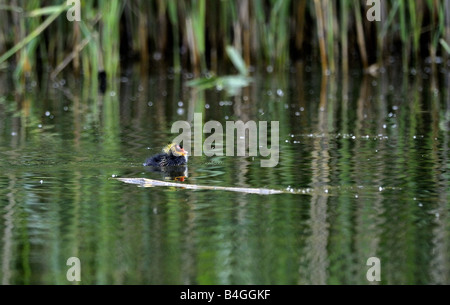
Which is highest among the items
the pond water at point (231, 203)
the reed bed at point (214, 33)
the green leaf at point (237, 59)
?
the reed bed at point (214, 33)

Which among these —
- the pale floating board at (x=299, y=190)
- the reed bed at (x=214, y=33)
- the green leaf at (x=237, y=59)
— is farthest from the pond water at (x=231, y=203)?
the green leaf at (x=237, y=59)

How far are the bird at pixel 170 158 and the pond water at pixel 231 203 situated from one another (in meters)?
0.11

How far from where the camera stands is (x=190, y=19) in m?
12.5

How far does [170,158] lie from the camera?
6.39m

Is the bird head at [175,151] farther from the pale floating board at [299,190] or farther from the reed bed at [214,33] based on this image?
the reed bed at [214,33]

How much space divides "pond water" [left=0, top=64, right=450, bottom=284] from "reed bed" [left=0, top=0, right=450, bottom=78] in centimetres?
206

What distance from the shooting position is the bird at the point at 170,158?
6348 mm

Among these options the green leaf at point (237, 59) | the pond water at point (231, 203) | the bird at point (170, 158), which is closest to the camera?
the pond water at point (231, 203)

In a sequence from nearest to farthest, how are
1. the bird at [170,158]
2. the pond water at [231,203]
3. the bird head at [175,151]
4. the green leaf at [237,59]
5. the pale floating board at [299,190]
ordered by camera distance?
the pond water at [231,203] < the pale floating board at [299,190] < the bird at [170,158] < the bird head at [175,151] < the green leaf at [237,59]

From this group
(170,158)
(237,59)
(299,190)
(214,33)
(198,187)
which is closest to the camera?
(299,190)

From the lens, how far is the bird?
6348mm

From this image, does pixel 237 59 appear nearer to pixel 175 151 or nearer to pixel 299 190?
pixel 175 151

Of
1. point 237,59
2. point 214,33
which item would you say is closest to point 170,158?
point 237,59

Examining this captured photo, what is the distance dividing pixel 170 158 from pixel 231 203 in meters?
1.35
